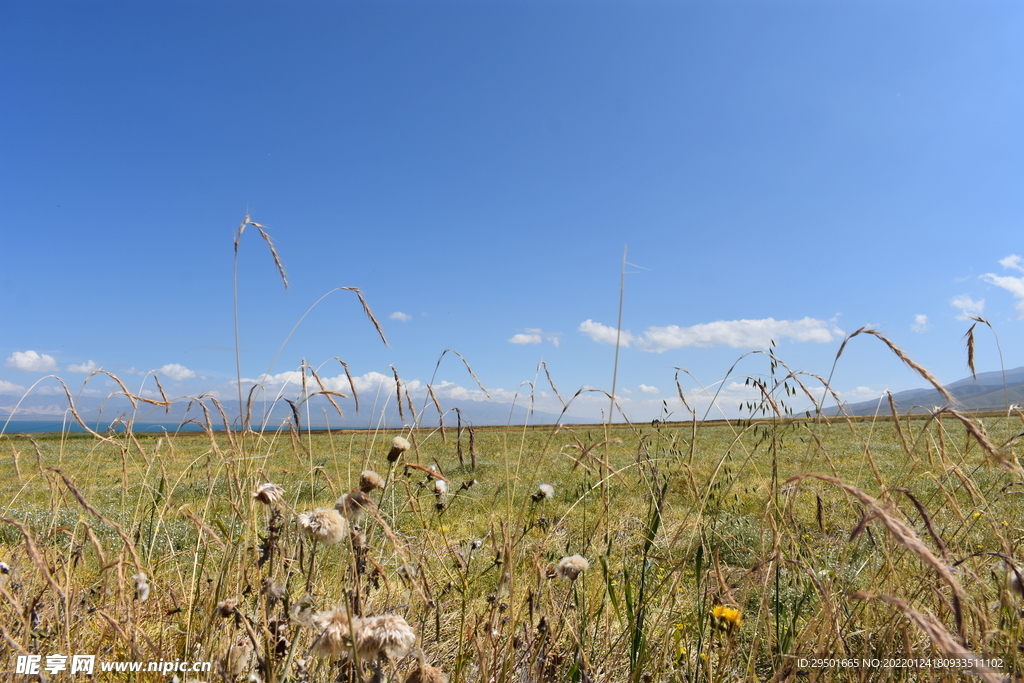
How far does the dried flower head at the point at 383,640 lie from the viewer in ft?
3.94

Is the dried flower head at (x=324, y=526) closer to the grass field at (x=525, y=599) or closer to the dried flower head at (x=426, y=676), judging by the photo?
the grass field at (x=525, y=599)

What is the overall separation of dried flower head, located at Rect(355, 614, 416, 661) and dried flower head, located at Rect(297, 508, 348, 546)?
9.1 inches

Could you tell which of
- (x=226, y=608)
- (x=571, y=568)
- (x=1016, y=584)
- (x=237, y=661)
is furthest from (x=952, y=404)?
(x=237, y=661)

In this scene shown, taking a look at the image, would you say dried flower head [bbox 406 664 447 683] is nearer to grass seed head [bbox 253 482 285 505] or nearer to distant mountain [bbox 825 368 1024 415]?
grass seed head [bbox 253 482 285 505]

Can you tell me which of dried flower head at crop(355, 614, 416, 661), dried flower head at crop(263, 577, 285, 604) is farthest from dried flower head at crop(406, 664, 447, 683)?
dried flower head at crop(263, 577, 285, 604)

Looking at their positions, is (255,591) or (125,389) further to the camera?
(125,389)

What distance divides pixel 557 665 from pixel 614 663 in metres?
0.38

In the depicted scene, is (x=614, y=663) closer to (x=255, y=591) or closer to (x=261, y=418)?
(x=255, y=591)

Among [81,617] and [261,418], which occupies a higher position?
[261,418]

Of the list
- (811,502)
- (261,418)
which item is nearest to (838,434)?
(811,502)

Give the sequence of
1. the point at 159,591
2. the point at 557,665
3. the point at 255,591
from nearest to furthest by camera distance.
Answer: the point at 255,591, the point at 557,665, the point at 159,591

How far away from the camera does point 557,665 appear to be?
201 cm

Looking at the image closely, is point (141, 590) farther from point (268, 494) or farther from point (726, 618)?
point (726, 618)

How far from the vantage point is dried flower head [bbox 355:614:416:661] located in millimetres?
1202
